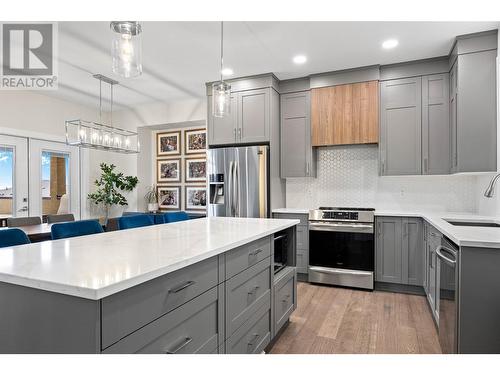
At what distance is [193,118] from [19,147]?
8.56ft

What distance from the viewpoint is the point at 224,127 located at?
14.5ft

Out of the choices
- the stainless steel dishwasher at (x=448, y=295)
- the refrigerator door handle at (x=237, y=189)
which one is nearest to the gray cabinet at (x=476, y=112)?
the stainless steel dishwasher at (x=448, y=295)

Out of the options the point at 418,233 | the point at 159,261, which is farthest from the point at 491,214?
the point at 159,261

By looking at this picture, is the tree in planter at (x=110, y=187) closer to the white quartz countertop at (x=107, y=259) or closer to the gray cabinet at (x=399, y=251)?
the white quartz countertop at (x=107, y=259)

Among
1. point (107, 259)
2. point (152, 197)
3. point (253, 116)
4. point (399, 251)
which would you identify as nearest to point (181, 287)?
point (107, 259)

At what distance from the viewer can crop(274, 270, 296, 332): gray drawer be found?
2281 mm

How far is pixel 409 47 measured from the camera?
131 inches

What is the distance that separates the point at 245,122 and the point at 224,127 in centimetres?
33

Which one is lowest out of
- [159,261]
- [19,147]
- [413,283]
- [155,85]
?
[413,283]

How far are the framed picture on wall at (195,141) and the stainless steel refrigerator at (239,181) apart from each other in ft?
4.51

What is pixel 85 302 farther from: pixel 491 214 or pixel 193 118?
pixel 193 118

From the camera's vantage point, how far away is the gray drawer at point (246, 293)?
1627 millimetres
